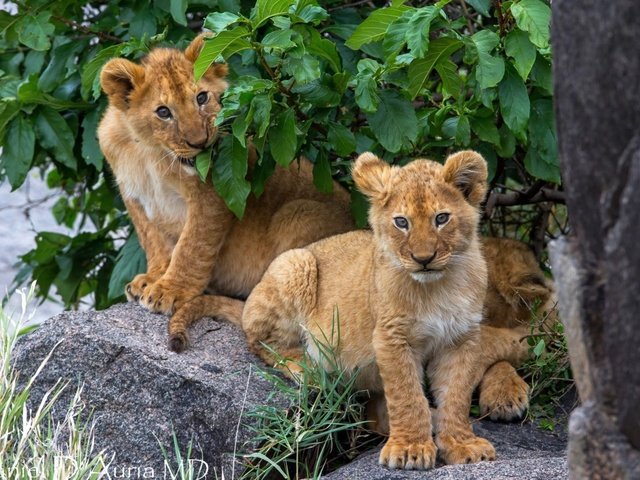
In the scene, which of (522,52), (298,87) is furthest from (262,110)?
(522,52)

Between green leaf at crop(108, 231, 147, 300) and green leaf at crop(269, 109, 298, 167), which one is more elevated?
green leaf at crop(269, 109, 298, 167)

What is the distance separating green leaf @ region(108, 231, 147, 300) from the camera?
22.1ft

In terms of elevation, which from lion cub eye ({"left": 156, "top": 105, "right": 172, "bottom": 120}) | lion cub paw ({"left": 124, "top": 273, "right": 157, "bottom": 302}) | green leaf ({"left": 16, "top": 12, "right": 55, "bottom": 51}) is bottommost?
lion cub paw ({"left": 124, "top": 273, "right": 157, "bottom": 302})

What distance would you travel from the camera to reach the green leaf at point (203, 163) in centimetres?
557

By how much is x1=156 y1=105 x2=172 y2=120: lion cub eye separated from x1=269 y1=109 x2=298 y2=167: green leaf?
87 centimetres

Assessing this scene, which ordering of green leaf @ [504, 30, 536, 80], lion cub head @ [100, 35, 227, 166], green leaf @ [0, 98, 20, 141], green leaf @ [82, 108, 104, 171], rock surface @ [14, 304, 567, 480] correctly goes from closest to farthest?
green leaf @ [504, 30, 536, 80]
rock surface @ [14, 304, 567, 480]
lion cub head @ [100, 35, 227, 166]
green leaf @ [0, 98, 20, 141]
green leaf @ [82, 108, 104, 171]

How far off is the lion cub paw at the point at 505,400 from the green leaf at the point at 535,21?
5.61 feet

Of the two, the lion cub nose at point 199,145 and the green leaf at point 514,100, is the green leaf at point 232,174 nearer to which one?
the lion cub nose at point 199,145

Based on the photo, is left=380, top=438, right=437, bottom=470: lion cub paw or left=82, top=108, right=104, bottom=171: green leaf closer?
left=380, top=438, right=437, bottom=470: lion cub paw

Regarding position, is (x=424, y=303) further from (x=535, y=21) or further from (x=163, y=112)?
(x=163, y=112)

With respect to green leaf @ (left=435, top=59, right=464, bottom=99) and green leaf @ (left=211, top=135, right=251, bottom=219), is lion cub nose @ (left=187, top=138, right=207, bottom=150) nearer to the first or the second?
green leaf @ (left=211, top=135, right=251, bottom=219)

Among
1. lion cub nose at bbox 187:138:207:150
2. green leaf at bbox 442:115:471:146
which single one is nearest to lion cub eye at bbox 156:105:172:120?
lion cub nose at bbox 187:138:207:150

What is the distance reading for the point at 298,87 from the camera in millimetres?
5328

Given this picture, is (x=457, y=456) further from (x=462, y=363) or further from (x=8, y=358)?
(x=8, y=358)
